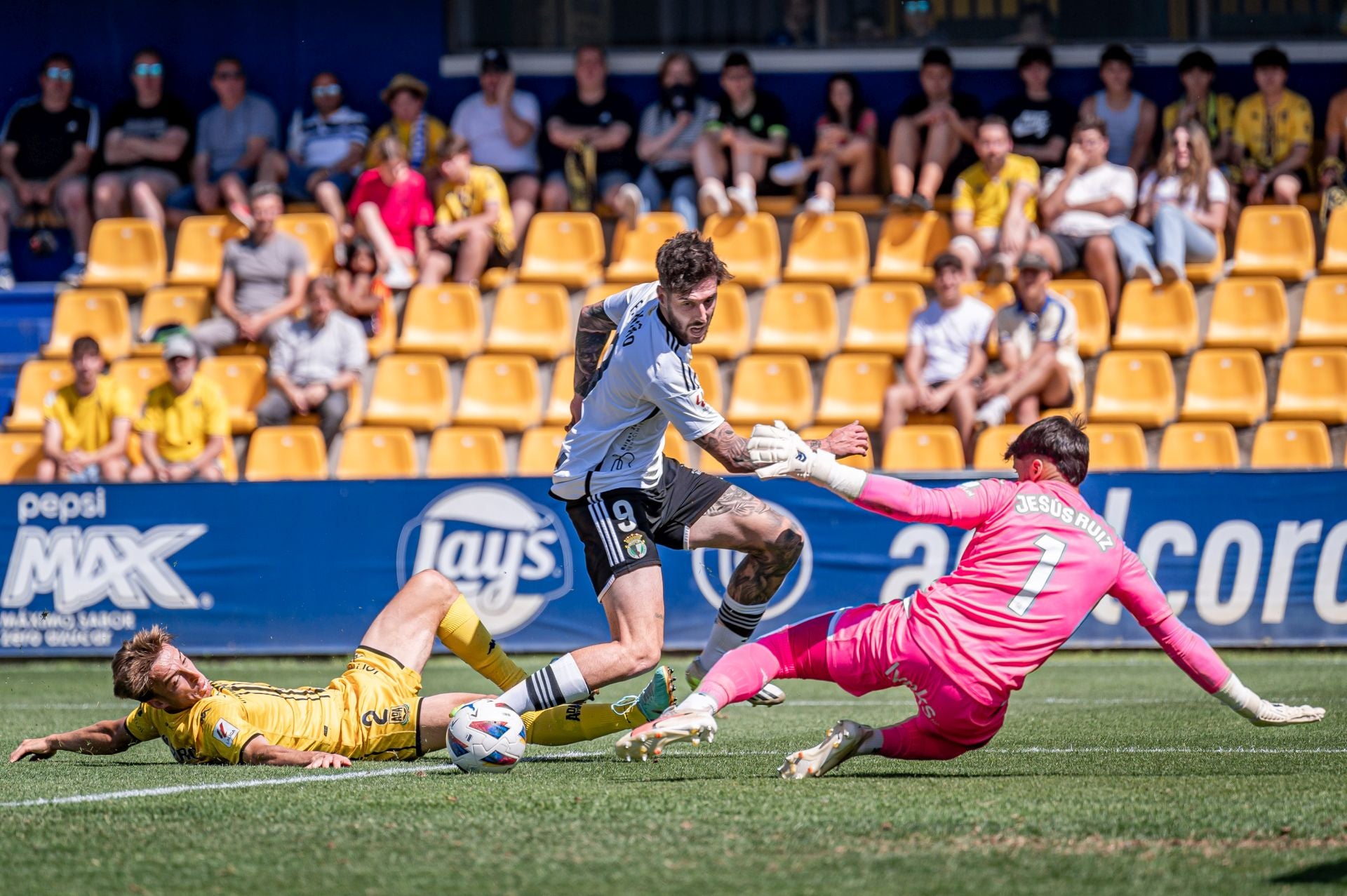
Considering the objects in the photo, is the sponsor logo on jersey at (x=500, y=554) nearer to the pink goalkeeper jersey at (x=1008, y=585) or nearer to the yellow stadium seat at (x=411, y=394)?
the yellow stadium seat at (x=411, y=394)

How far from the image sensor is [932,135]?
15.1 metres

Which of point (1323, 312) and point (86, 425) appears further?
point (1323, 312)

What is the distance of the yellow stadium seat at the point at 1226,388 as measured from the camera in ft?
43.9

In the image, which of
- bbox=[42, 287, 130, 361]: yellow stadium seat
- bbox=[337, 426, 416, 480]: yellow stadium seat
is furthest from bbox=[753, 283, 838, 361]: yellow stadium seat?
bbox=[42, 287, 130, 361]: yellow stadium seat

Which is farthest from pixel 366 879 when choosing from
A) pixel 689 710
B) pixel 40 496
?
pixel 40 496

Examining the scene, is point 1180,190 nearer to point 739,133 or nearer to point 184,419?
point 739,133

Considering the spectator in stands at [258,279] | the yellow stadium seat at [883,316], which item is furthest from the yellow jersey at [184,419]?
the yellow stadium seat at [883,316]

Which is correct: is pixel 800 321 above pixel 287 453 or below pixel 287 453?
above

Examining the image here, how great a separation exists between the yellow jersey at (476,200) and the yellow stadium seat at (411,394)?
5.34ft

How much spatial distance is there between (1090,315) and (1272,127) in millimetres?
2775

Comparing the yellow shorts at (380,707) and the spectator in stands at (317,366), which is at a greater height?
the spectator in stands at (317,366)

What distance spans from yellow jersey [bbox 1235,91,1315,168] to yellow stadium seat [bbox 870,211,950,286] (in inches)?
115

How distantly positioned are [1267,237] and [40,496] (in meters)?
10.7

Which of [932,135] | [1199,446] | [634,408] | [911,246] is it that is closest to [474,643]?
[634,408]
